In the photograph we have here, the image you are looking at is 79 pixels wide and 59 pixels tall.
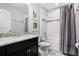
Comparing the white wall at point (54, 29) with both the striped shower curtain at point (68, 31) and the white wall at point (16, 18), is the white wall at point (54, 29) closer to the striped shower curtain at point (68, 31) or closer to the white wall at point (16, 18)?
the striped shower curtain at point (68, 31)

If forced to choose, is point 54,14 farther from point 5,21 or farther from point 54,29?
point 5,21

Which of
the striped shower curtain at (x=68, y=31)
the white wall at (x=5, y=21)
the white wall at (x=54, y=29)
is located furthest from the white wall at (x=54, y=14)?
the white wall at (x=5, y=21)

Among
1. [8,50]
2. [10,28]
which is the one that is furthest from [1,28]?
[8,50]

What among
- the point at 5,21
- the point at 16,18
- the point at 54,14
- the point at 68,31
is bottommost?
the point at 68,31

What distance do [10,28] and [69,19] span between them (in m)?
1.87

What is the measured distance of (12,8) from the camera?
1578 millimetres

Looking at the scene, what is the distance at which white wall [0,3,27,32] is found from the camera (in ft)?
4.91

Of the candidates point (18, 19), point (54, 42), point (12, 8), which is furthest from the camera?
point (54, 42)

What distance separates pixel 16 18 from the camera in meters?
1.69

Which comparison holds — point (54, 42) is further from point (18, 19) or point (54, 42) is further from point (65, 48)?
point (18, 19)

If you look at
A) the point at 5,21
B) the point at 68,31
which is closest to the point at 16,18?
the point at 5,21

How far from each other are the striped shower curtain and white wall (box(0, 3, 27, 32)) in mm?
1391

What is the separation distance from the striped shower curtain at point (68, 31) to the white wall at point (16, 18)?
1.39 meters

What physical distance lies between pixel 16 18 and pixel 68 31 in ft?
5.52
